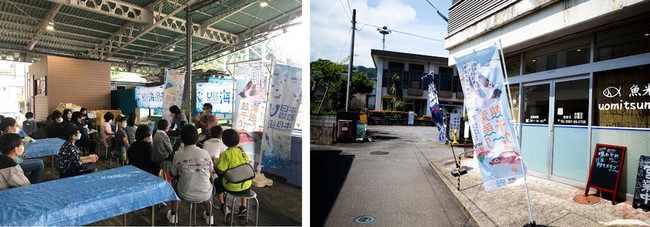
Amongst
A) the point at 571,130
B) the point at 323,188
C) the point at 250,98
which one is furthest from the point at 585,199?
Result: the point at 250,98

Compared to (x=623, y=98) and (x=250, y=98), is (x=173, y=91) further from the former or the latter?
(x=623, y=98)

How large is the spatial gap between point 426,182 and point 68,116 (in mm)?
5743

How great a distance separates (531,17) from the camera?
12.6 feet

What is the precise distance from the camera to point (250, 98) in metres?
4.70

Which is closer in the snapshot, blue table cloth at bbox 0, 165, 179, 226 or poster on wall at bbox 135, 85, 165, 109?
blue table cloth at bbox 0, 165, 179, 226

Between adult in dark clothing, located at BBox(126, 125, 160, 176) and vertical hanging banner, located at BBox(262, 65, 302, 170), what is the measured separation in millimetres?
1227

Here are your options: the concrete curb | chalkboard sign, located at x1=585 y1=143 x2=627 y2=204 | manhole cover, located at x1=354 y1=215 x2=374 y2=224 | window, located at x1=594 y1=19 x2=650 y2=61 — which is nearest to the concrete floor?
manhole cover, located at x1=354 y1=215 x2=374 y2=224

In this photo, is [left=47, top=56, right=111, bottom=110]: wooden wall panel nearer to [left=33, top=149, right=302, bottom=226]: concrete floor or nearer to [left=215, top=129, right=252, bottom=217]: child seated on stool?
[left=33, top=149, right=302, bottom=226]: concrete floor

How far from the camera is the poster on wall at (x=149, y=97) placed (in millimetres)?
9680

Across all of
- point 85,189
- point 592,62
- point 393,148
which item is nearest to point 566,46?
point 592,62

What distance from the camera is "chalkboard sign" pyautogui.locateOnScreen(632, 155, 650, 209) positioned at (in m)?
2.84

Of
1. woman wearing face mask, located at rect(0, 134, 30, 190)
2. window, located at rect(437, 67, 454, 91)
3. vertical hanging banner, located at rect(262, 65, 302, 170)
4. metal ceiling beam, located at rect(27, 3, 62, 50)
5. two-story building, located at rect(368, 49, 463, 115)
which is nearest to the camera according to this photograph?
woman wearing face mask, located at rect(0, 134, 30, 190)

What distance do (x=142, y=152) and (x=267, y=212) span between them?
4.74ft

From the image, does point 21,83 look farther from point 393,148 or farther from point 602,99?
point 602,99
